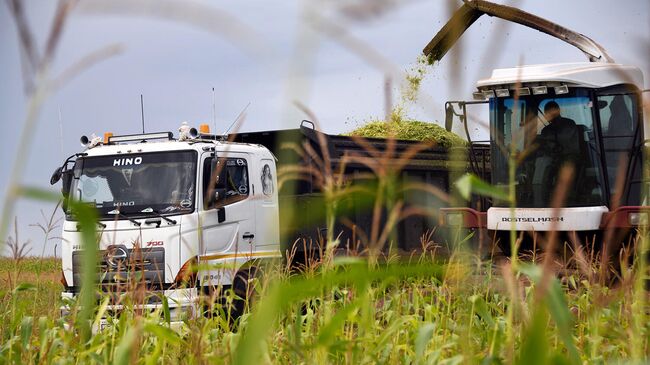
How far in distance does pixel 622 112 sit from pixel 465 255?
8.77 metres

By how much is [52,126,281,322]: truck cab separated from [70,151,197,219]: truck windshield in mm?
12

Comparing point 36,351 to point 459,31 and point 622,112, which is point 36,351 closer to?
point 459,31

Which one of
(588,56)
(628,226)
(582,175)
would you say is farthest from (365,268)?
(588,56)

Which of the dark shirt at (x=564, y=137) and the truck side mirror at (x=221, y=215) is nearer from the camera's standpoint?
the dark shirt at (x=564, y=137)

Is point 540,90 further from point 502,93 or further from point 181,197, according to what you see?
point 181,197

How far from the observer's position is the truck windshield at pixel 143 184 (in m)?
9.73

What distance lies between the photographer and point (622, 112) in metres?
9.59

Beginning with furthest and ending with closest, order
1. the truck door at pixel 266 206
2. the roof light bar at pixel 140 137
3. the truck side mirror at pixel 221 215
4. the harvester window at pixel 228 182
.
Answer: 1. the roof light bar at pixel 140 137
2. the truck door at pixel 266 206
3. the truck side mirror at pixel 221 215
4. the harvester window at pixel 228 182

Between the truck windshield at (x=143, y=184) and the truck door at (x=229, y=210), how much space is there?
0.90ft

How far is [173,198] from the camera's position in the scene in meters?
9.76

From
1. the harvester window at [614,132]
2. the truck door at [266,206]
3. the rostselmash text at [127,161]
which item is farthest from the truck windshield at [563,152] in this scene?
the rostselmash text at [127,161]

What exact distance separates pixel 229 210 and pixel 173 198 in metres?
0.70

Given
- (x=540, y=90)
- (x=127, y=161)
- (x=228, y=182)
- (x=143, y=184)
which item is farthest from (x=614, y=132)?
(x=127, y=161)

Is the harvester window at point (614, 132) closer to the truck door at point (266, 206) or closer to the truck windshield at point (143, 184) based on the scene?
the truck door at point (266, 206)
